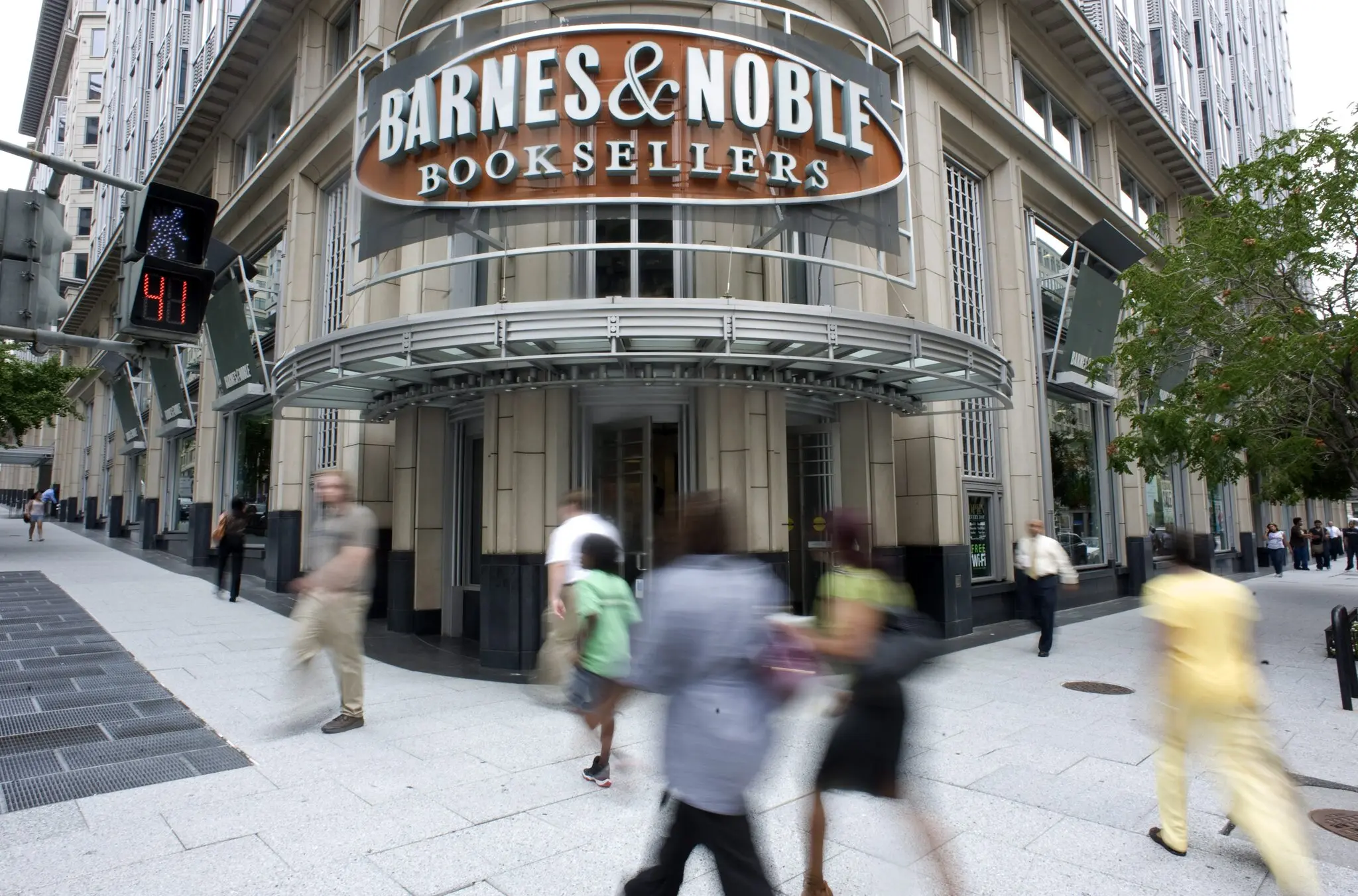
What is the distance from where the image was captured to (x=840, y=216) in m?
9.64

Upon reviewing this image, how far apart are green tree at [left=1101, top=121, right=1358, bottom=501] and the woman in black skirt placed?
31.1 ft

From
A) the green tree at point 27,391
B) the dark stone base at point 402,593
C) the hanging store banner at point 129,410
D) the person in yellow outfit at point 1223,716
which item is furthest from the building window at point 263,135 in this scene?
the person in yellow outfit at point 1223,716

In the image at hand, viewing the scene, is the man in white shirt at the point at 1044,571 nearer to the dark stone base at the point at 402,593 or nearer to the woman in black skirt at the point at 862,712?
the woman in black skirt at the point at 862,712

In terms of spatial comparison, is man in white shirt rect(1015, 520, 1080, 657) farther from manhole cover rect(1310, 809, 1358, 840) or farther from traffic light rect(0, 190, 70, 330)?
traffic light rect(0, 190, 70, 330)

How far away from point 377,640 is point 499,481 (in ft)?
11.6

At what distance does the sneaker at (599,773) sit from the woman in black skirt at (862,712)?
212cm

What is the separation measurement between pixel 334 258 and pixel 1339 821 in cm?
1612

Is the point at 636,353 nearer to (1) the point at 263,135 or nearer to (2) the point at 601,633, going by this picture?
(2) the point at 601,633

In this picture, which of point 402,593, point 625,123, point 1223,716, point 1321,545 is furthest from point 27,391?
point 1321,545

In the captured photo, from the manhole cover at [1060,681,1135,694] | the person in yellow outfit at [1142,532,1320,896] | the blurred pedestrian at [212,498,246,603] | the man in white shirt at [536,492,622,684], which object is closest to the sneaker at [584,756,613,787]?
the man in white shirt at [536,492,622,684]

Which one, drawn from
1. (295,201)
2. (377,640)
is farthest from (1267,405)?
(295,201)

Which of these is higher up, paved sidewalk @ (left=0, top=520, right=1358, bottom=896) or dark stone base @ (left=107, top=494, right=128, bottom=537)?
dark stone base @ (left=107, top=494, right=128, bottom=537)

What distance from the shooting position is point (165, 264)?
269 inches

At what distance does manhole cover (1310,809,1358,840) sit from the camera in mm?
4875
